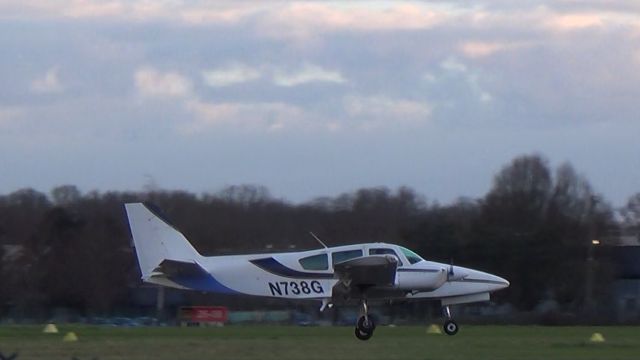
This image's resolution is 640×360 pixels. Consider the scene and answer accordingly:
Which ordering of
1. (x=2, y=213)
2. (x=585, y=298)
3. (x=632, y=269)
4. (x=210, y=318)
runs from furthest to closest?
(x=2, y=213) < (x=632, y=269) < (x=585, y=298) < (x=210, y=318)

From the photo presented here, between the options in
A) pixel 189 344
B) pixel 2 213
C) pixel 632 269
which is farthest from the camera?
pixel 2 213

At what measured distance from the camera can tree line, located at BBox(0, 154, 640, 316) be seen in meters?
73.6

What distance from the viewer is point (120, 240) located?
83250 mm

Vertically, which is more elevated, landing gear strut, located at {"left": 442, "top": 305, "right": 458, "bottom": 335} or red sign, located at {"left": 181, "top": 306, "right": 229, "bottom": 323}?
red sign, located at {"left": 181, "top": 306, "right": 229, "bottom": 323}

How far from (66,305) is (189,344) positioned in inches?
1745

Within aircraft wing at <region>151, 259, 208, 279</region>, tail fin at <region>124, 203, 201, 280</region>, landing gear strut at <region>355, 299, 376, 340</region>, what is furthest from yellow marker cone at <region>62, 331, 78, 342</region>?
landing gear strut at <region>355, 299, 376, 340</region>

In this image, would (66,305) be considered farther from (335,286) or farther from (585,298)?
(335,286)

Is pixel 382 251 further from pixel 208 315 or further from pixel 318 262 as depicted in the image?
pixel 208 315

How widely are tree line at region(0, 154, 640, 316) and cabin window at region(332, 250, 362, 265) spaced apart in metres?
34.9

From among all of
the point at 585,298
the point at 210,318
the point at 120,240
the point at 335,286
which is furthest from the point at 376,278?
the point at 120,240

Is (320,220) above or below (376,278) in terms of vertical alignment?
above

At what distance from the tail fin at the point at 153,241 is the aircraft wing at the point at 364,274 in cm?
451

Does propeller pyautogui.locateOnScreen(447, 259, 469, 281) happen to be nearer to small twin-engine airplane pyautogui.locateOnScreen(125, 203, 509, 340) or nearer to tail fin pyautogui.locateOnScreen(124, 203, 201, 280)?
small twin-engine airplane pyautogui.locateOnScreen(125, 203, 509, 340)

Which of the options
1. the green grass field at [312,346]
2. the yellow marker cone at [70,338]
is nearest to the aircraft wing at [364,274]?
the green grass field at [312,346]
